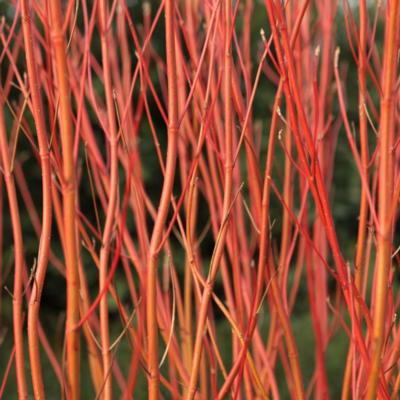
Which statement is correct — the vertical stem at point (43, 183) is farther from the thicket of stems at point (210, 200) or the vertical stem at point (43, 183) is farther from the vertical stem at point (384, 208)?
the vertical stem at point (384, 208)

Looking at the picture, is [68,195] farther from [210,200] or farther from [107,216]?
[210,200]

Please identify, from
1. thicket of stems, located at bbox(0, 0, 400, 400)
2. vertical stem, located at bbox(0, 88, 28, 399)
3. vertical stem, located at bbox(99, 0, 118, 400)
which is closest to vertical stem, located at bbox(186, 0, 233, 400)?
thicket of stems, located at bbox(0, 0, 400, 400)

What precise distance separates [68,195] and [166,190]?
14cm

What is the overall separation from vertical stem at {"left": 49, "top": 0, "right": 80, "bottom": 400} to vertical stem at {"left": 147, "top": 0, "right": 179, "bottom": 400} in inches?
4.6

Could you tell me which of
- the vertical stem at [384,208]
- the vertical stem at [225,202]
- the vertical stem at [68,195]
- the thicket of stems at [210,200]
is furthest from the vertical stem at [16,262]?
the vertical stem at [384,208]

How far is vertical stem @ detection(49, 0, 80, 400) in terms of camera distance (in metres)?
1.14

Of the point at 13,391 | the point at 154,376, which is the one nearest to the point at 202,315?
the point at 154,376

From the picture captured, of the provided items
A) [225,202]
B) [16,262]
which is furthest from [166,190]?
[16,262]

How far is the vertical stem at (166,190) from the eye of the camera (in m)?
1.18

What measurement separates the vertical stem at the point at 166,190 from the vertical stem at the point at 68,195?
116 millimetres

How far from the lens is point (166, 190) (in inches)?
46.9

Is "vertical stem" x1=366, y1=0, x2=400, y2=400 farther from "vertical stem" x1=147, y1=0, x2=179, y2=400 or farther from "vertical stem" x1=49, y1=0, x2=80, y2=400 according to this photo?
"vertical stem" x1=49, y1=0, x2=80, y2=400

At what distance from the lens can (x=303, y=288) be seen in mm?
5434

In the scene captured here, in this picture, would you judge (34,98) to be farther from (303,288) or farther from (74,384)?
(303,288)
